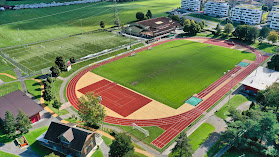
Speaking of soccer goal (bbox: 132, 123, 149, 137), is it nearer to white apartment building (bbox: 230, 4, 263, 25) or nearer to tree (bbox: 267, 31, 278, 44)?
tree (bbox: 267, 31, 278, 44)

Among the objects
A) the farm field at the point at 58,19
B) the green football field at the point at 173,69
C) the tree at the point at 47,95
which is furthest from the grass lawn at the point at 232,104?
the farm field at the point at 58,19

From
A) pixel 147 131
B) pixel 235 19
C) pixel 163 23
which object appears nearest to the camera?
pixel 147 131

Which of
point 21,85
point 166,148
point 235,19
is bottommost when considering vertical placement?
point 166,148

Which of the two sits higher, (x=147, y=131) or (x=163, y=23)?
(x=163, y=23)

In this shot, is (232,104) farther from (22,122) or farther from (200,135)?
(22,122)

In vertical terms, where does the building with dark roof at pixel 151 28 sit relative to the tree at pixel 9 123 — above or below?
above

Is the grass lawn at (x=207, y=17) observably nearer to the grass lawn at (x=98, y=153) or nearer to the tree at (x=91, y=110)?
the tree at (x=91, y=110)

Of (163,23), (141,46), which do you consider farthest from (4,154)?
(163,23)

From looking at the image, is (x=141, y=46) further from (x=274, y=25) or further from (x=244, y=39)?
(x=274, y=25)
